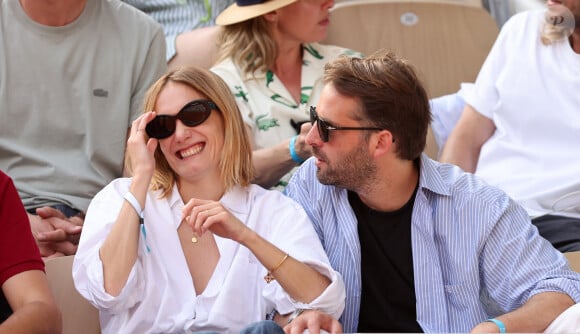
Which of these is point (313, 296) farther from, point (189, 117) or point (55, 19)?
point (55, 19)

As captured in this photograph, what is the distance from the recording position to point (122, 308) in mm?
2355

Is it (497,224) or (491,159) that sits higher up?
(497,224)

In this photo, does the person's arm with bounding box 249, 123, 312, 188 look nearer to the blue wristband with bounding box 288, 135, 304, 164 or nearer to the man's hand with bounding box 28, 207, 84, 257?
the blue wristband with bounding box 288, 135, 304, 164

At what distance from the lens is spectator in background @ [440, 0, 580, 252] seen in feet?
10.3

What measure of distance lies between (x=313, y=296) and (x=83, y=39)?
1232 millimetres

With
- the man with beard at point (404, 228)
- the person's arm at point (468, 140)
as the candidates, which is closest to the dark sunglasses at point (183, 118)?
the man with beard at point (404, 228)

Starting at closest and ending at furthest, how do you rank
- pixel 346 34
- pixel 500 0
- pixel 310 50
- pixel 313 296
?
pixel 313 296
pixel 310 50
pixel 346 34
pixel 500 0

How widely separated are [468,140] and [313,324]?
1.30 m

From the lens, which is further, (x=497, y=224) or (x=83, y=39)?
(x=83, y=39)

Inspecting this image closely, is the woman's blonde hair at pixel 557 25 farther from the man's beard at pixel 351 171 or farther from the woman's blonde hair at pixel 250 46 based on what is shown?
the man's beard at pixel 351 171

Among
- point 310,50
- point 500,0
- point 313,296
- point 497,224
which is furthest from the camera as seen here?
point 500,0

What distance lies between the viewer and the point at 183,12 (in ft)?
12.9

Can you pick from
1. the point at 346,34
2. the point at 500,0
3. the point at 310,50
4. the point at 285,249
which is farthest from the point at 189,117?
the point at 500,0

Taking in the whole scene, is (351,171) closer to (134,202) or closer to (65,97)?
(134,202)
